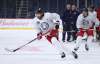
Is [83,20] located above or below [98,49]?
above

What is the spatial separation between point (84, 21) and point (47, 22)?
2.97ft

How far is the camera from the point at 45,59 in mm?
5930

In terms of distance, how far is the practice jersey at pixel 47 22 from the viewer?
578 centimetres

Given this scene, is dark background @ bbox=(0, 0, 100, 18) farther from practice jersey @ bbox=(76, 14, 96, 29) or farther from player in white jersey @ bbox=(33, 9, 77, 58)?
player in white jersey @ bbox=(33, 9, 77, 58)

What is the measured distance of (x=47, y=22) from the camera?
581 cm

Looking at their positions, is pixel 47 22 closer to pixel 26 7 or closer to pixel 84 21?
pixel 84 21

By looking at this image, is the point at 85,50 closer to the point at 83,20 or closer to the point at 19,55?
the point at 83,20

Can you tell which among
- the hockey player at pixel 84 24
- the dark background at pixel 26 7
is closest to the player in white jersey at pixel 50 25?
the hockey player at pixel 84 24

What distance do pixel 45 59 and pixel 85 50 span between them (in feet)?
4.30

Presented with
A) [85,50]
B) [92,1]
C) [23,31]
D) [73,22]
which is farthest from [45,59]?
[92,1]

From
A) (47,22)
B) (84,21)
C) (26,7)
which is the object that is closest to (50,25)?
(47,22)

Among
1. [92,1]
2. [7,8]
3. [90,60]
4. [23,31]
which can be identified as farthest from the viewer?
[7,8]

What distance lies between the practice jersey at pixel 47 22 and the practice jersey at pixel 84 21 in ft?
2.45

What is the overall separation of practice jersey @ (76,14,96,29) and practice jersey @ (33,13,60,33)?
748 millimetres
